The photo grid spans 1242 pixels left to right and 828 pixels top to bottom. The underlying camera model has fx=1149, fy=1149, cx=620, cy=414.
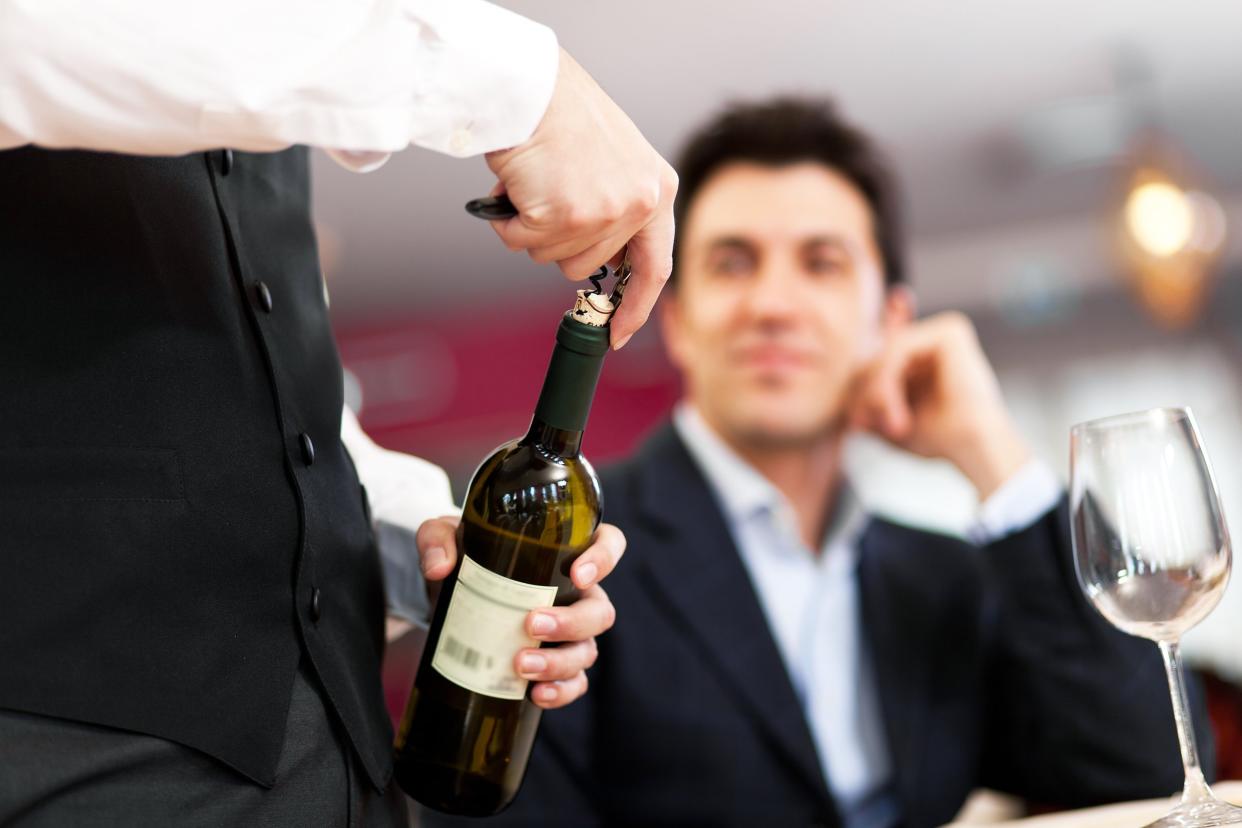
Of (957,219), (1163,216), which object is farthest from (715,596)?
(957,219)

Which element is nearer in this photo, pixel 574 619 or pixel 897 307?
pixel 574 619

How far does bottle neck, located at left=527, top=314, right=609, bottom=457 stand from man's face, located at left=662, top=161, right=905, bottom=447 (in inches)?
37.3

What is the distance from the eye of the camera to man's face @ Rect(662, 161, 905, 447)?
5.35ft

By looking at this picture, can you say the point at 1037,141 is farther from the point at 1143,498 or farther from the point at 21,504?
the point at 21,504

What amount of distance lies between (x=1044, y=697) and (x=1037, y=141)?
369cm

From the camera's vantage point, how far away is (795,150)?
5.94 ft

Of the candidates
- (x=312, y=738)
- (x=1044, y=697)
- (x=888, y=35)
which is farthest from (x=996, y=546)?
(x=888, y=35)

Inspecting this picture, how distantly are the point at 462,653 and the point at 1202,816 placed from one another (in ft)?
1.38

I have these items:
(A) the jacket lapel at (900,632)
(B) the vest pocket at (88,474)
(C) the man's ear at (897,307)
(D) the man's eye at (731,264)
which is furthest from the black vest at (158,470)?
(C) the man's ear at (897,307)

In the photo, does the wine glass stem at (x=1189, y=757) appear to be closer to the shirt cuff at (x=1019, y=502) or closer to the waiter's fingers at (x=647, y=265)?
the waiter's fingers at (x=647, y=265)

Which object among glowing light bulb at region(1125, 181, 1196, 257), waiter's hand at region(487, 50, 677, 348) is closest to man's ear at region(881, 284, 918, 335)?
waiter's hand at region(487, 50, 677, 348)

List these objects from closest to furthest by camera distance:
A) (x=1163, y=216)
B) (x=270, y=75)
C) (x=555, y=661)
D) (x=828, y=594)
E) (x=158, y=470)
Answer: (x=270, y=75) → (x=158, y=470) → (x=555, y=661) → (x=828, y=594) → (x=1163, y=216)

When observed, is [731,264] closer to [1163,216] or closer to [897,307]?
[897,307]

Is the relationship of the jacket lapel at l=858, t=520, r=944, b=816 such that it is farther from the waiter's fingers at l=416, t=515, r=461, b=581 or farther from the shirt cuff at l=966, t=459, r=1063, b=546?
the waiter's fingers at l=416, t=515, r=461, b=581
